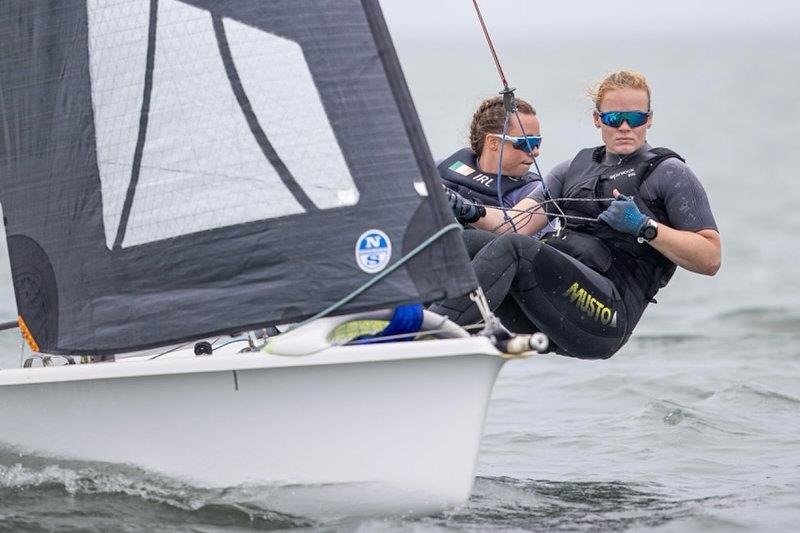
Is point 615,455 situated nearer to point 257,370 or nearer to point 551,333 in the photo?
point 551,333

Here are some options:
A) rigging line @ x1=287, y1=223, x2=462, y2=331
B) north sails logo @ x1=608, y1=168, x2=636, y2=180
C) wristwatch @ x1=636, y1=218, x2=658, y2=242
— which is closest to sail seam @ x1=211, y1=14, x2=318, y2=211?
rigging line @ x1=287, y1=223, x2=462, y2=331

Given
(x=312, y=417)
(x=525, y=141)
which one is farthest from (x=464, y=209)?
(x=312, y=417)

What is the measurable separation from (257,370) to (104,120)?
0.87 m

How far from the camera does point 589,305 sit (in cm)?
455

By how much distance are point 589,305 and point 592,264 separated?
0.60ft

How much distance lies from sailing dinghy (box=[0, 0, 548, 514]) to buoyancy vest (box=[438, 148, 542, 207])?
95 cm

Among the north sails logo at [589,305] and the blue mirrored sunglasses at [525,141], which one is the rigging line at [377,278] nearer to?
the north sails logo at [589,305]

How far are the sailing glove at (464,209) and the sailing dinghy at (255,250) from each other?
0.66 metres

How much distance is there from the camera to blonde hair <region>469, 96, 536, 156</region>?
16.1 ft

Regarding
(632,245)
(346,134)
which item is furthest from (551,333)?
(346,134)

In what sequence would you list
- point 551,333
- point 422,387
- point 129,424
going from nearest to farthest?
point 422,387, point 129,424, point 551,333

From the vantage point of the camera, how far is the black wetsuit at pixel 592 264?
445 centimetres

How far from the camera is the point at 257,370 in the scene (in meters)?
3.79

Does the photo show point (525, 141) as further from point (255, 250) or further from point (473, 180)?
point (255, 250)
